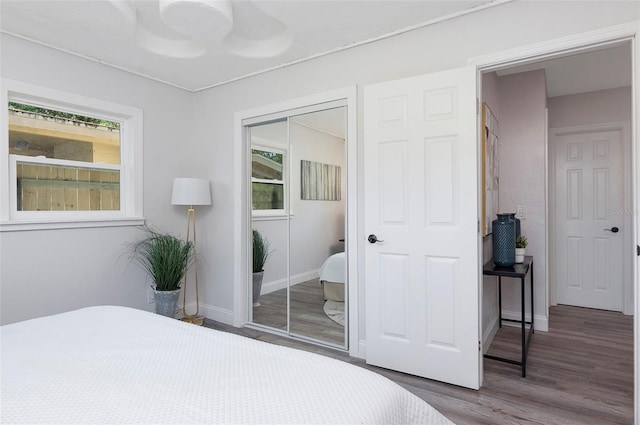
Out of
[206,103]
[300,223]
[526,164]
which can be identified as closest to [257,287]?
[300,223]

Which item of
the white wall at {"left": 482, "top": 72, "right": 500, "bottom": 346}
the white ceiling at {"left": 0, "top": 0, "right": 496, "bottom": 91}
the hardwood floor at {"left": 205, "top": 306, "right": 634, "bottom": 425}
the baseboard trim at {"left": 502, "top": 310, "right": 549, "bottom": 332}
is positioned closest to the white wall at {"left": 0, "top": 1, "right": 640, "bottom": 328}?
the white ceiling at {"left": 0, "top": 0, "right": 496, "bottom": 91}

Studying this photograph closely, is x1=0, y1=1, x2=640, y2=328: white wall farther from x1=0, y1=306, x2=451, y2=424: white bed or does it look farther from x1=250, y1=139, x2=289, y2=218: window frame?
x1=0, y1=306, x2=451, y2=424: white bed

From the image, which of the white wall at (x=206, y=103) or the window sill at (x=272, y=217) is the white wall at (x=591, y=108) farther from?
the window sill at (x=272, y=217)

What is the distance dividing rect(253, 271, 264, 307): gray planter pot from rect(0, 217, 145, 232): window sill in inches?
47.4

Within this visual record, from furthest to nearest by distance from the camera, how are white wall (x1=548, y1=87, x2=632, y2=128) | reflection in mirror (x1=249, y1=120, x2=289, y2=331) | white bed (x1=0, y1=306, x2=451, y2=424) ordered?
white wall (x1=548, y1=87, x2=632, y2=128)
reflection in mirror (x1=249, y1=120, x2=289, y2=331)
white bed (x1=0, y1=306, x2=451, y2=424)

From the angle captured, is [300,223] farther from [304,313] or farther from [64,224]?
[64,224]

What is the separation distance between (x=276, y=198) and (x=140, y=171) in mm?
1317

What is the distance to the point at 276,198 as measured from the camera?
3.45 m

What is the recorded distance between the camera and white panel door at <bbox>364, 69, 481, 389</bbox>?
2.34 metres

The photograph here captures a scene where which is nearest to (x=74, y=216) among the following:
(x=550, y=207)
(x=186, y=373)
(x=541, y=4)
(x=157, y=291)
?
(x=157, y=291)

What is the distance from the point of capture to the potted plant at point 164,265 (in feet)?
10.9

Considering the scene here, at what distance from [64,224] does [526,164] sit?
4.25m

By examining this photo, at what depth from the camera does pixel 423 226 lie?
249 centimetres

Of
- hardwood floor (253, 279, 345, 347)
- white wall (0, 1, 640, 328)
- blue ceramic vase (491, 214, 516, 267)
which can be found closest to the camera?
white wall (0, 1, 640, 328)
